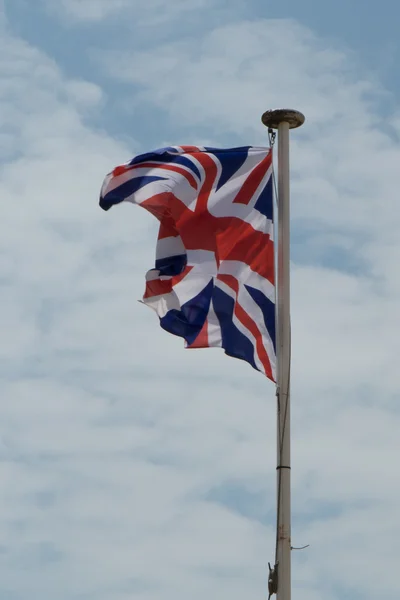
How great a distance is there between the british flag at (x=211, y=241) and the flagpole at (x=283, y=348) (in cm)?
20

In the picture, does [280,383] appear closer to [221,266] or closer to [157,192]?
[221,266]

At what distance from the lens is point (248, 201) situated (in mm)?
17812

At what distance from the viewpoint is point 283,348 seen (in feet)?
54.8

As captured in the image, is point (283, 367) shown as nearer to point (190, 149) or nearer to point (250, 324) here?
point (250, 324)

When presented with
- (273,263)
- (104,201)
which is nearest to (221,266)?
(273,263)

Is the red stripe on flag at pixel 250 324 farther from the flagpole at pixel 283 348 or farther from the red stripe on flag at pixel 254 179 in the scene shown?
the red stripe on flag at pixel 254 179

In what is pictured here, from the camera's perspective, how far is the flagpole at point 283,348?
16.1m

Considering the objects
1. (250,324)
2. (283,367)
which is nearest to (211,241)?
(250,324)

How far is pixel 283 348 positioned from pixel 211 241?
199cm

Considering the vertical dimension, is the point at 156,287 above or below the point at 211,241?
below

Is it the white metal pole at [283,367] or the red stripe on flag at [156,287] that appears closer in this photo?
the white metal pole at [283,367]

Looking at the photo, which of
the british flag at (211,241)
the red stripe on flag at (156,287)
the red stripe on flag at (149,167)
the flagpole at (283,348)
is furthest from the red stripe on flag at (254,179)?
the red stripe on flag at (156,287)

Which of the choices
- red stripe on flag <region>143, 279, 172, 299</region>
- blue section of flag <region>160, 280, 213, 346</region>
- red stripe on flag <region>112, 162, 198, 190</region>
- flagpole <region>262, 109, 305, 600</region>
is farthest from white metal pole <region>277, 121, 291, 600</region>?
red stripe on flag <region>143, 279, 172, 299</region>

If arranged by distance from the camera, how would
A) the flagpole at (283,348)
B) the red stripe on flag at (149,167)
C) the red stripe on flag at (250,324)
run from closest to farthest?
the flagpole at (283,348)
the red stripe on flag at (250,324)
the red stripe on flag at (149,167)
